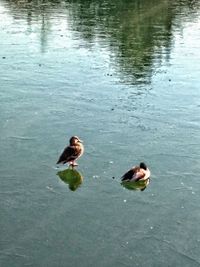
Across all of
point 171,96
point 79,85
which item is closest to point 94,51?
point 79,85

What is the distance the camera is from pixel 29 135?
12.5m

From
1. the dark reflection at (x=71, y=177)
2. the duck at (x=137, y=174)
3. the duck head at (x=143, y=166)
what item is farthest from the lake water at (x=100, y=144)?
the duck head at (x=143, y=166)

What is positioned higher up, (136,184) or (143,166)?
(143,166)

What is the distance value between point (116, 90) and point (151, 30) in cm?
1078

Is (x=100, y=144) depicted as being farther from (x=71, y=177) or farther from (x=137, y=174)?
(x=137, y=174)

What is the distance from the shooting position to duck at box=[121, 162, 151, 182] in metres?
10.1

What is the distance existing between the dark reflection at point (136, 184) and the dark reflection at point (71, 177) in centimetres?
89

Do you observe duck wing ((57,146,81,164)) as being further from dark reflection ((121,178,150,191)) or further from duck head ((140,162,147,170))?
duck head ((140,162,147,170))

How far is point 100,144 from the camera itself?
12039mm

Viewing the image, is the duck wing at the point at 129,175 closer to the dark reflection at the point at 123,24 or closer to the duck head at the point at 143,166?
the duck head at the point at 143,166

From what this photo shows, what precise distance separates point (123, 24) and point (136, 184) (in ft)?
62.0

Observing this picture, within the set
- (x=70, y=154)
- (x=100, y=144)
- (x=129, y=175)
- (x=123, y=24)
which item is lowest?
(x=123, y=24)

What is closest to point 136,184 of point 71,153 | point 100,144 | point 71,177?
point 71,177

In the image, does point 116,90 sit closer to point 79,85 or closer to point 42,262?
point 79,85
